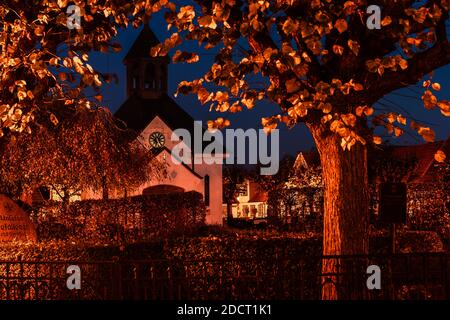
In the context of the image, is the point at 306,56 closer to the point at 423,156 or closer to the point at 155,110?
the point at 423,156

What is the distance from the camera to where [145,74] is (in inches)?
2224

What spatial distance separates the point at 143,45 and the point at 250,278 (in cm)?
4758

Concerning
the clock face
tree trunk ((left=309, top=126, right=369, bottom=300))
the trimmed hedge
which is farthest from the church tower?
tree trunk ((left=309, top=126, right=369, bottom=300))

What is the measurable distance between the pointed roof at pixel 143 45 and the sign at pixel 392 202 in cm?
4359

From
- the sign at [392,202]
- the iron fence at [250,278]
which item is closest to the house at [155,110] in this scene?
the sign at [392,202]

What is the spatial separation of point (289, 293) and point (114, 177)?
10.2 metres

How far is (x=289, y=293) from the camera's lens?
12.8 m

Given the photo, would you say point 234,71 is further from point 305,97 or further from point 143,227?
point 143,227

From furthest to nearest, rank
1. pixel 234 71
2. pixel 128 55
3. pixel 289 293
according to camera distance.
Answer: pixel 128 55, pixel 289 293, pixel 234 71

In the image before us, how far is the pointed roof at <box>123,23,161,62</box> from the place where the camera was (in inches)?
2232

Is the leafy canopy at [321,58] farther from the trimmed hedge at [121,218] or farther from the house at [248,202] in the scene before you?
the house at [248,202]

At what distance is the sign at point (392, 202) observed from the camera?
13695mm

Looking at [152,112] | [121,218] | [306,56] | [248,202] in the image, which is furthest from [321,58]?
[248,202]
